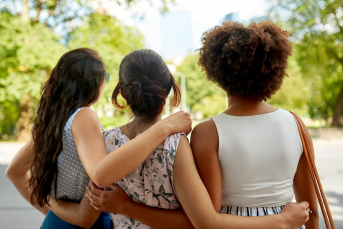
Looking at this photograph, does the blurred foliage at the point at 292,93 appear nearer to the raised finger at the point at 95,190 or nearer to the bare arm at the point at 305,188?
the bare arm at the point at 305,188

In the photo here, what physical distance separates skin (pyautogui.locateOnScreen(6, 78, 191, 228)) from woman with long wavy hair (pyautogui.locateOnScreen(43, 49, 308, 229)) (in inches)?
1.0

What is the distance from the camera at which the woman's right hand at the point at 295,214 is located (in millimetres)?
1410

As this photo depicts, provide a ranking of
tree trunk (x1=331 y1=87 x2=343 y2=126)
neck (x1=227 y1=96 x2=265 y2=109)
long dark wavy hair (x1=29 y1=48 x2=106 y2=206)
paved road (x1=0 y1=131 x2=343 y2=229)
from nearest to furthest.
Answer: neck (x1=227 y1=96 x2=265 y2=109), long dark wavy hair (x1=29 y1=48 x2=106 y2=206), paved road (x1=0 y1=131 x2=343 y2=229), tree trunk (x1=331 y1=87 x2=343 y2=126)

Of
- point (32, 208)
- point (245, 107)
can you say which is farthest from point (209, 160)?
point (32, 208)

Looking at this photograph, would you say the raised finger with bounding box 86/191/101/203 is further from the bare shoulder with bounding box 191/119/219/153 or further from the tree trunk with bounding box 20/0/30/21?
the tree trunk with bounding box 20/0/30/21

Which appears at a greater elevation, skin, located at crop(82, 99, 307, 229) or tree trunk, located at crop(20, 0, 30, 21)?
tree trunk, located at crop(20, 0, 30, 21)

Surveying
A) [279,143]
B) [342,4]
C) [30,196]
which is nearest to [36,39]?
[30,196]

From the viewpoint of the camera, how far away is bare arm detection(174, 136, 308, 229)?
50.8 inches

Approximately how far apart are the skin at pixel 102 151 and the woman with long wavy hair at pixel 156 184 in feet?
0.08

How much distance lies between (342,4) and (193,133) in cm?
1992

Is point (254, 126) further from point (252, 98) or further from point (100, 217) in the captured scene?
point (100, 217)

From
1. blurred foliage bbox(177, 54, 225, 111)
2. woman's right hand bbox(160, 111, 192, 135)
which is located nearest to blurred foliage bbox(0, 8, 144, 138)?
woman's right hand bbox(160, 111, 192, 135)

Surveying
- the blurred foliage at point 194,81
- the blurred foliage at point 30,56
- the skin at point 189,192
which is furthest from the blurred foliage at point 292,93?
the blurred foliage at point 194,81

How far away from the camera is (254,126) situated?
57.0 inches
